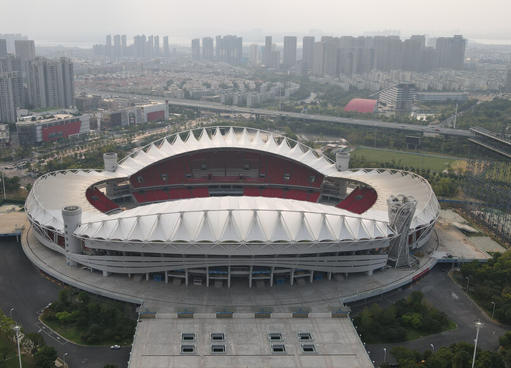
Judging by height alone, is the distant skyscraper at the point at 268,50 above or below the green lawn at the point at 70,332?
above

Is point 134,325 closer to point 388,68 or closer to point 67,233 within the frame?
point 67,233

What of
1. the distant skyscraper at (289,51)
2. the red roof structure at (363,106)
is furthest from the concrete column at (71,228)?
the distant skyscraper at (289,51)

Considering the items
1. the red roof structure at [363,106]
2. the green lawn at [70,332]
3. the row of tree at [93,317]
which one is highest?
the red roof structure at [363,106]

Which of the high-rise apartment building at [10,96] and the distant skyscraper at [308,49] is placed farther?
the distant skyscraper at [308,49]

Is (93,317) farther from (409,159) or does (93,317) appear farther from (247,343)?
(409,159)

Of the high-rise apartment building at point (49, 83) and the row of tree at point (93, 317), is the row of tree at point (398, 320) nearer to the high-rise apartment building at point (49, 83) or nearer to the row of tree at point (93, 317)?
the row of tree at point (93, 317)

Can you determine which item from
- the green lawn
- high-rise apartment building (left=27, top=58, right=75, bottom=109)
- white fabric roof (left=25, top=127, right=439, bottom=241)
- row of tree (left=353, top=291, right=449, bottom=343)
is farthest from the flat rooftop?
high-rise apartment building (left=27, top=58, right=75, bottom=109)

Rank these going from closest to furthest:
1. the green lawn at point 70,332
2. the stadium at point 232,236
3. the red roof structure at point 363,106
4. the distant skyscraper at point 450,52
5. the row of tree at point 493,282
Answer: the green lawn at point 70,332
the row of tree at point 493,282
the stadium at point 232,236
the red roof structure at point 363,106
the distant skyscraper at point 450,52

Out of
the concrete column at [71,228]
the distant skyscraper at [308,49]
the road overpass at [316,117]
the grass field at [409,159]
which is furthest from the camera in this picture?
the distant skyscraper at [308,49]

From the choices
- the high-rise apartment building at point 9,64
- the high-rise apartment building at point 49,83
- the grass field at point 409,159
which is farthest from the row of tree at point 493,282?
the high-rise apartment building at point 9,64

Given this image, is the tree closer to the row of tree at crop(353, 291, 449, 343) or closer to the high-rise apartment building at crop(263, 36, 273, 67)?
the row of tree at crop(353, 291, 449, 343)
